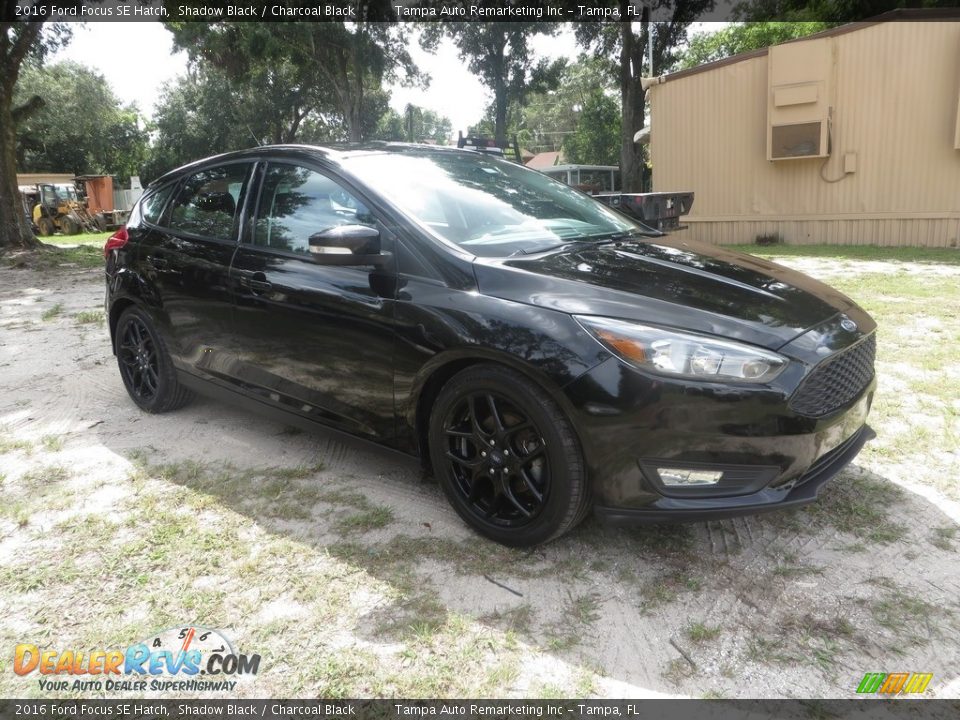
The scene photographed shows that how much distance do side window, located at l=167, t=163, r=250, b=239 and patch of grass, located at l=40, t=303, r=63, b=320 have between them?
494 centimetres

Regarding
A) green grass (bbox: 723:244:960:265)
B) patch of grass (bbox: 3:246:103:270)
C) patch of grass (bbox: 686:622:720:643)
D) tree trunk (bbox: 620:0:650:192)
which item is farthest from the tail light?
tree trunk (bbox: 620:0:650:192)

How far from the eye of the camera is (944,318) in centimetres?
616

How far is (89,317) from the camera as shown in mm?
7914

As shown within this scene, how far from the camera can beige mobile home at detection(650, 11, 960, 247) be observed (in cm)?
1194

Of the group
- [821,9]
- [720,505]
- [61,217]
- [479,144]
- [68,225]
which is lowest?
[720,505]

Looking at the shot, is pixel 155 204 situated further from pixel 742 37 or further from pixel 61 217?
pixel 742 37

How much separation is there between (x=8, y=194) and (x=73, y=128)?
28.4 meters

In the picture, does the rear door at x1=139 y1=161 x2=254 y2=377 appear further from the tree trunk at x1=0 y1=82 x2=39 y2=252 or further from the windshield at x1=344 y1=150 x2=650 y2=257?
the tree trunk at x1=0 y1=82 x2=39 y2=252

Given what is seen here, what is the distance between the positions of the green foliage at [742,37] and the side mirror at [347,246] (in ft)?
69.0

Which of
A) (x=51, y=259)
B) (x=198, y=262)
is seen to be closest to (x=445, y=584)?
(x=198, y=262)

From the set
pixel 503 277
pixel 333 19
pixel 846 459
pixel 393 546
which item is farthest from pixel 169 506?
pixel 333 19

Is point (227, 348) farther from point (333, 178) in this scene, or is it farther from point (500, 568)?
point (500, 568)

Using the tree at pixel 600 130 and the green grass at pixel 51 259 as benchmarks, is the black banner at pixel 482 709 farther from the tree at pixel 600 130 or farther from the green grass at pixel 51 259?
the tree at pixel 600 130

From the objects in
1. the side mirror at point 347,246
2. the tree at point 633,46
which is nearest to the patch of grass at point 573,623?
the side mirror at point 347,246
